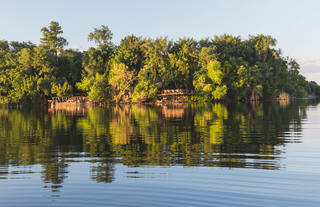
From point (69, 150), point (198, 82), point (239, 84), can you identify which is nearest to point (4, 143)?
point (69, 150)

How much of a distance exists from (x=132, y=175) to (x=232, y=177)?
2.87 metres

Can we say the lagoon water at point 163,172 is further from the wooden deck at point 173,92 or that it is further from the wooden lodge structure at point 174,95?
the wooden lodge structure at point 174,95

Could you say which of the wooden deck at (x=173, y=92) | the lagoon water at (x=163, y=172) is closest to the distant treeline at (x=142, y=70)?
the wooden deck at (x=173, y=92)

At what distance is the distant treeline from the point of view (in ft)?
253

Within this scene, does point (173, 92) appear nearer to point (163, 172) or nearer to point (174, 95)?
point (174, 95)

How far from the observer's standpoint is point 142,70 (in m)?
76.0

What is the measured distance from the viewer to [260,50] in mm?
91062

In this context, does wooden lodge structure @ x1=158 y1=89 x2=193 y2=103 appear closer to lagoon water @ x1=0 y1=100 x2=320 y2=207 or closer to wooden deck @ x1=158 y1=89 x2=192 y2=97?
wooden deck @ x1=158 y1=89 x2=192 y2=97

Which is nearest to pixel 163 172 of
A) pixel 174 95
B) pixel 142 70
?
pixel 142 70

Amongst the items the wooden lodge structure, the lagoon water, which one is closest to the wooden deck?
the wooden lodge structure

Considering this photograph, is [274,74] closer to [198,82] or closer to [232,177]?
[198,82]

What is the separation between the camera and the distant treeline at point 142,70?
253 ft

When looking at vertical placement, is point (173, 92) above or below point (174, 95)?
above

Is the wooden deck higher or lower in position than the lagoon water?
higher
